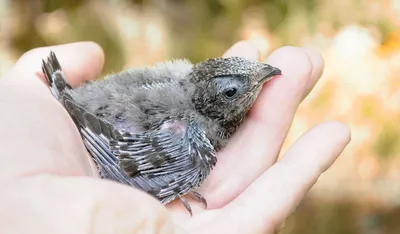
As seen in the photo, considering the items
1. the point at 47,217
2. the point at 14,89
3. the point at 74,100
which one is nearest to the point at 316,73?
the point at 74,100

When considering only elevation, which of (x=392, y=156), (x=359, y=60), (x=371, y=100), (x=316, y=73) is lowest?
(x=392, y=156)

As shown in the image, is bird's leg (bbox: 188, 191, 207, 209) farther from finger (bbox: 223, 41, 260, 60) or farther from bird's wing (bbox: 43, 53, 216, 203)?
finger (bbox: 223, 41, 260, 60)

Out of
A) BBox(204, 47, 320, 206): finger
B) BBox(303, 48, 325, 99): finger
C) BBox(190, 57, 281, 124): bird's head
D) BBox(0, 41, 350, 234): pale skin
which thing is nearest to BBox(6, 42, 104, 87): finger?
BBox(0, 41, 350, 234): pale skin

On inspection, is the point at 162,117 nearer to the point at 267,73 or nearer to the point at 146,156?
the point at 146,156

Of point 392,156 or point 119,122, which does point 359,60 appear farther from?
point 119,122

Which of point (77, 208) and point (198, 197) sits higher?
point (77, 208)

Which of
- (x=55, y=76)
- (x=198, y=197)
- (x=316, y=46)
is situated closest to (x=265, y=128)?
(x=198, y=197)

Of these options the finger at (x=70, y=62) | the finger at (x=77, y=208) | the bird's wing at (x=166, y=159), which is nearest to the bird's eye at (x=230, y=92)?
the bird's wing at (x=166, y=159)
